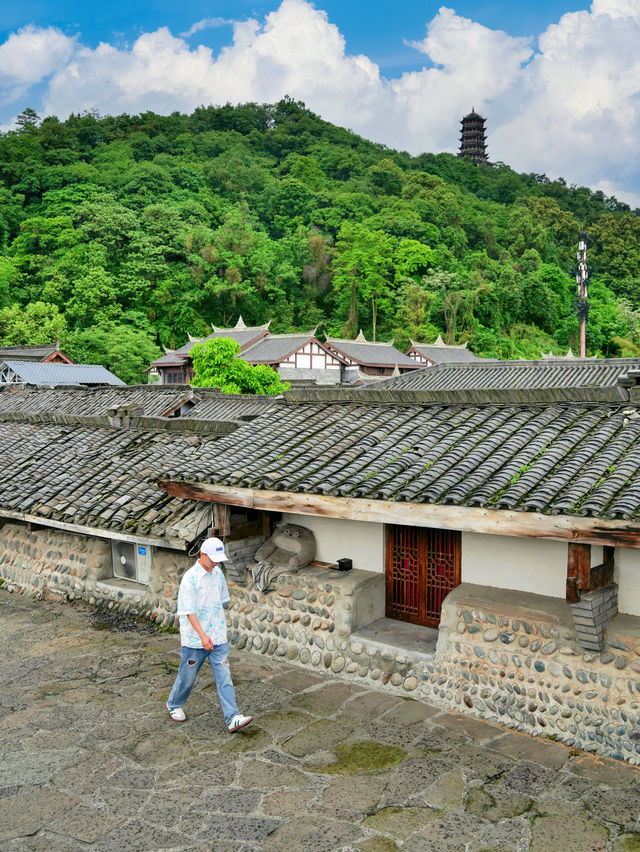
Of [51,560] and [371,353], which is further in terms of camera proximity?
[371,353]

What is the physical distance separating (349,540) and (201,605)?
7.90ft

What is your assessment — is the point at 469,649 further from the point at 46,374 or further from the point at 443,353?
the point at 443,353

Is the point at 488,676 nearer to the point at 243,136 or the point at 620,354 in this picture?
the point at 620,354

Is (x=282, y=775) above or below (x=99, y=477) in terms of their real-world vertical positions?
below

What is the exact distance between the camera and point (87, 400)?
23719 millimetres

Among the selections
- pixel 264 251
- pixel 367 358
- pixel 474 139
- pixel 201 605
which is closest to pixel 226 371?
pixel 367 358

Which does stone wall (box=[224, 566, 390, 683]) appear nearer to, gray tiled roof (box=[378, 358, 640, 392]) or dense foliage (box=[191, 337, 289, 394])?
gray tiled roof (box=[378, 358, 640, 392])

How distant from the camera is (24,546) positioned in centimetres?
1078

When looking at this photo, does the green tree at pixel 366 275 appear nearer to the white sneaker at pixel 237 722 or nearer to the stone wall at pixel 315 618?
the stone wall at pixel 315 618

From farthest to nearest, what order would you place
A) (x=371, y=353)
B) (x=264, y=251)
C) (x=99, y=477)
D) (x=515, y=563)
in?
(x=264, y=251), (x=371, y=353), (x=99, y=477), (x=515, y=563)

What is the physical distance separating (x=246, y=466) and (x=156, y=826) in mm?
3838

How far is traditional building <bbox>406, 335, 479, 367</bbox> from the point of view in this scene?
56531 millimetres

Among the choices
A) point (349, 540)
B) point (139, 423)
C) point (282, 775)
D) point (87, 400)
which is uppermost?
point (87, 400)

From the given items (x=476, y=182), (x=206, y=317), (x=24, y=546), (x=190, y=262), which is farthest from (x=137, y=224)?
(x=24, y=546)
